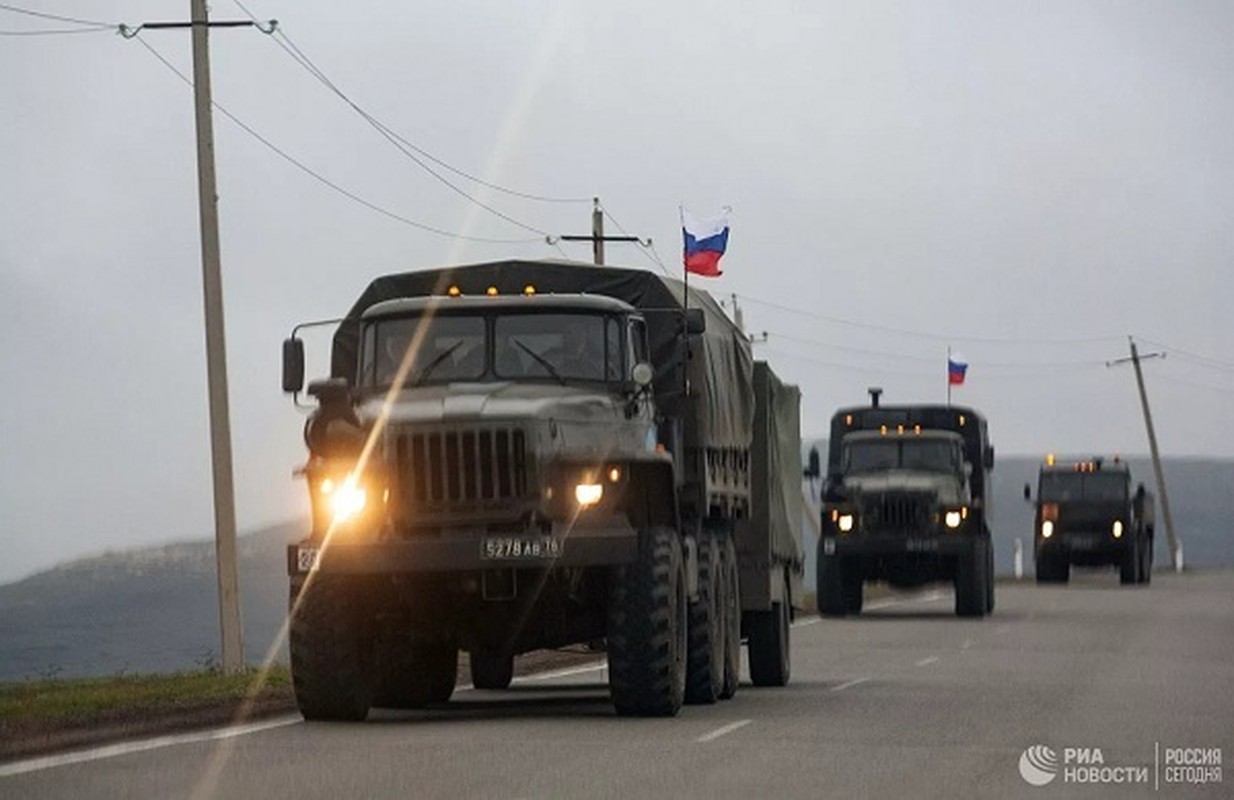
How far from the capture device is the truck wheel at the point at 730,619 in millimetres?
22953

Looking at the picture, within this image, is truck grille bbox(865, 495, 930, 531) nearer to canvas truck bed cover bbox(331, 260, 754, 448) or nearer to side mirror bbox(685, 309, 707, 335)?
canvas truck bed cover bbox(331, 260, 754, 448)

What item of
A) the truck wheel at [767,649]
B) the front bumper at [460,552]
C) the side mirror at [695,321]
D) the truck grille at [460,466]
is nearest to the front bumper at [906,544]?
the truck wheel at [767,649]

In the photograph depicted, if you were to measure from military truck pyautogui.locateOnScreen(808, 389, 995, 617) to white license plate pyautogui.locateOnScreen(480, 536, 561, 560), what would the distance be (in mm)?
25581

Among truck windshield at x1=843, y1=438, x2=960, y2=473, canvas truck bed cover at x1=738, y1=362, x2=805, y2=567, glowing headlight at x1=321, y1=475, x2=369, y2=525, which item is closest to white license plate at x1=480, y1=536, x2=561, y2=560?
glowing headlight at x1=321, y1=475, x2=369, y2=525

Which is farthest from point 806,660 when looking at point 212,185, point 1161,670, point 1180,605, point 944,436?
point 1180,605

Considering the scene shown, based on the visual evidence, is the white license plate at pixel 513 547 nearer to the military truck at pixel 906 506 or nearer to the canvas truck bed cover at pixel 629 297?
the canvas truck bed cover at pixel 629 297

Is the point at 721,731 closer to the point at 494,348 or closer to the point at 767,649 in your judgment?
the point at 494,348

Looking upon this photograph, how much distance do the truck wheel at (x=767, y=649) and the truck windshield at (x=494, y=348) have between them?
5307mm

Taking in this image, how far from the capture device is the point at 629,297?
75.7 ft

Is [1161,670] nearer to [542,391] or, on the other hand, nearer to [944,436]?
[542,391]

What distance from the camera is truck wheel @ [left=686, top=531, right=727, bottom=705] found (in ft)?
71.2

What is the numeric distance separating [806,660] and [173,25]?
10.3m

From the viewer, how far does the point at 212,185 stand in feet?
107

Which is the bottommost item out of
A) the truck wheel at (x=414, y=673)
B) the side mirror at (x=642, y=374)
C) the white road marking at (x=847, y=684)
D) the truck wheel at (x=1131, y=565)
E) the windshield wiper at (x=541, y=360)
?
the truck wheel at (x=1131, y=565)
